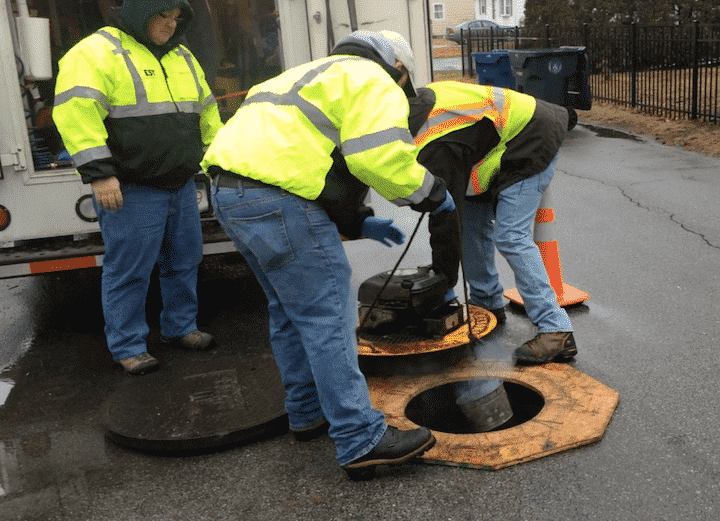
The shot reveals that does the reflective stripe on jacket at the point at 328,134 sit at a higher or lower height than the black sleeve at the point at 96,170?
higher

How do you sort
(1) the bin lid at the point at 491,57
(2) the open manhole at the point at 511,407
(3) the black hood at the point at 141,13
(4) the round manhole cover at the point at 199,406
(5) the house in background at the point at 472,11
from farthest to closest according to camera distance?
(5) the house in background at the point at 472,11 → (1) the bin lid at the point at 491,57 → (3) the black hood at the point at 141,13 → (4) the round manhole cover at the point at 199,406 → (2) the open manhole at the point at 511,407

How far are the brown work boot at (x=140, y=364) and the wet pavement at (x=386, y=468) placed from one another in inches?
2.3

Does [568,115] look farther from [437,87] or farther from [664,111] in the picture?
[664,111]

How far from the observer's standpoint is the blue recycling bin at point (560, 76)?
11812 millimetres

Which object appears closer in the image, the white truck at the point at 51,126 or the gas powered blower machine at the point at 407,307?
the gas powered blower machine at the point at 407,307


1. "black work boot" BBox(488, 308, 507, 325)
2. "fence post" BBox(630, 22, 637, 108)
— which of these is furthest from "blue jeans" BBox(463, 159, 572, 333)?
"fence post" BBox(630, 22, 637, 108)

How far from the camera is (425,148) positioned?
12.2 feet

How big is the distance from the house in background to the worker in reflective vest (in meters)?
51.6

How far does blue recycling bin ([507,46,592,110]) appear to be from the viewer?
1181 centimetres

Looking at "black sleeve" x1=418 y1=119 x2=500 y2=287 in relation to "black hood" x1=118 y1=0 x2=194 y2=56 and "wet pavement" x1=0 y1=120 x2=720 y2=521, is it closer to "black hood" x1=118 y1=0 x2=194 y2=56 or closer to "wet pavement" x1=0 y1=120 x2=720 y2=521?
"wet pavement" x1=0 y1=120 x2=720 y2=521

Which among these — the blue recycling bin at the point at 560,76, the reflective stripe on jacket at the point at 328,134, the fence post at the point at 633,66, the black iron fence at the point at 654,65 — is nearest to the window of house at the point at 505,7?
the black iron fence at the point at 654,65

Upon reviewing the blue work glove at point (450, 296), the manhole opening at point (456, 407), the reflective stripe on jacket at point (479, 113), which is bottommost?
the manhole opening at point (456, 407)

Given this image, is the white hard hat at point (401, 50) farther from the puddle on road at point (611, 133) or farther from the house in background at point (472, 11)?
the house in background at point (472, 11)

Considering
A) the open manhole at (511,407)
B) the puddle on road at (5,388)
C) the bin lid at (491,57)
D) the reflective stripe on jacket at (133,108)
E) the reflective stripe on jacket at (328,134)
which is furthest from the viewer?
the bin lid at (491,57)
